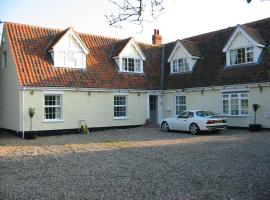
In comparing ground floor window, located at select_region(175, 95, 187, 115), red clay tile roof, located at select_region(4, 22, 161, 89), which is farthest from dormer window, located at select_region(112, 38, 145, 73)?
ground floor window, located at select_region(175, 95, 187, 115)

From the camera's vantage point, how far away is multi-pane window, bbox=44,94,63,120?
22875 mm

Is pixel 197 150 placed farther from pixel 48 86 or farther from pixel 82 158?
pixel 48 86

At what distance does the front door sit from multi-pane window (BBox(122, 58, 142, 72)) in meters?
2.75

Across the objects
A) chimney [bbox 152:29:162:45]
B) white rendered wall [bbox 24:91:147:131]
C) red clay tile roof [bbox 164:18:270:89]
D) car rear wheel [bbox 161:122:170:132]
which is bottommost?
car rear wheel [bbox 161:122:170:132]

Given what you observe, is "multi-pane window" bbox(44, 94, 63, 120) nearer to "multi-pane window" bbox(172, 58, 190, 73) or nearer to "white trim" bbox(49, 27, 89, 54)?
"white trim" bbox(49, 27, 89, 54)

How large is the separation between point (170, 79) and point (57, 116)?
10.7 meters

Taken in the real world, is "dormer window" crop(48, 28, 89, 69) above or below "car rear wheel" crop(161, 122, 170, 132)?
above

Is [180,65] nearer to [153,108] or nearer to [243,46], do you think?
[153,108]

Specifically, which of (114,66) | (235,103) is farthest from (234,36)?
(114,66)

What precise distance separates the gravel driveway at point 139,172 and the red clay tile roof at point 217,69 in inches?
342

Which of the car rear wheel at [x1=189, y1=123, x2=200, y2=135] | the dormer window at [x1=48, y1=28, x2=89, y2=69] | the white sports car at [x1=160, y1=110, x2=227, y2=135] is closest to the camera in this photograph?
the white sports car at [x1=160, y1=110, x2=227, y2=135]

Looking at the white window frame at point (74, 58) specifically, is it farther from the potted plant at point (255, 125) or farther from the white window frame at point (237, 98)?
the potted plant at point (255, 125)

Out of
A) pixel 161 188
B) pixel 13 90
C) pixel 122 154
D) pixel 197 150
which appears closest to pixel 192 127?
pixel 197 150

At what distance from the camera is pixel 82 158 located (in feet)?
42.0
